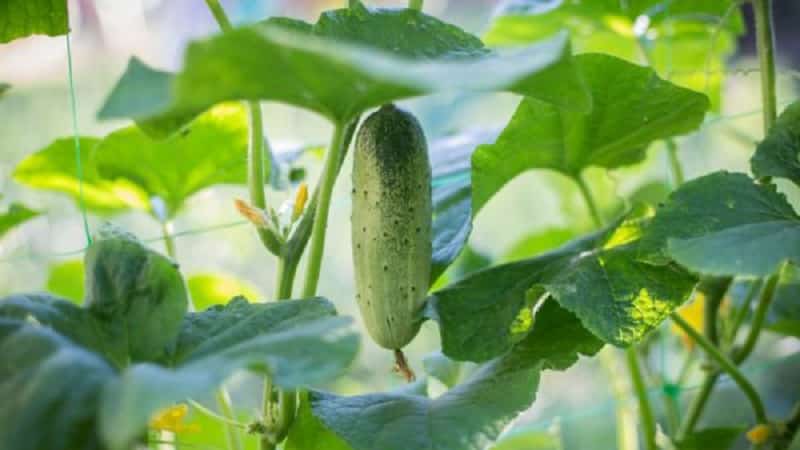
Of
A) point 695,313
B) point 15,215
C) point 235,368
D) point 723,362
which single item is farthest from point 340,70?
point 695,313

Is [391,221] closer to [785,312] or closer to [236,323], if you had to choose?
[236,323]

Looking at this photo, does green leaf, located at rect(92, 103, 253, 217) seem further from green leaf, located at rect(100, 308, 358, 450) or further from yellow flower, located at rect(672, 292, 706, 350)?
yellow flower, located at rect(672, 292, 706, 350)

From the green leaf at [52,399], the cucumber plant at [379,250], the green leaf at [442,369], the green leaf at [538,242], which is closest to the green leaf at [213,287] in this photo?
the cucumber plant at [379,250]

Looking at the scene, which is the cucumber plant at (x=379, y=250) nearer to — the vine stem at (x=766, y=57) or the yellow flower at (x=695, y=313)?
the vine stem at (x=766, y=57)

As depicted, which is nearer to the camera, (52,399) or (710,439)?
(52,399)

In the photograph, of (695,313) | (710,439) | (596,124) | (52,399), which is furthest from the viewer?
(695,313)

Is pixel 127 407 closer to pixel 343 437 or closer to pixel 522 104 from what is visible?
pixel 343 437

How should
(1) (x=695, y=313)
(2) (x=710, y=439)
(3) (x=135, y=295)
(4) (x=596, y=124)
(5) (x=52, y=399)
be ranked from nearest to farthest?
(5) (x=52, y=399) → (3) (x=135, y=295) → (4) (x=596, y=124) → (2) (x=710, y=439) → (1) (x=695, y=313)

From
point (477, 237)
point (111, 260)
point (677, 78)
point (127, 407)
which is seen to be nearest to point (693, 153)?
point (677, 78)
